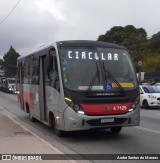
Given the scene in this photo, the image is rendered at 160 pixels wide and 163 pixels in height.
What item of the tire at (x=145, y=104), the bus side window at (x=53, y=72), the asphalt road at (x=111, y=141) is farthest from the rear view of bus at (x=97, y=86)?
the tire at (x=145, y=104)

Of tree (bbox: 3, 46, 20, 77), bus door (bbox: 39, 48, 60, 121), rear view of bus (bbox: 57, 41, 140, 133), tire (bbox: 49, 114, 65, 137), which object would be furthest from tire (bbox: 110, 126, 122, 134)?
tree (bbox: 3, 46, 20, 77)

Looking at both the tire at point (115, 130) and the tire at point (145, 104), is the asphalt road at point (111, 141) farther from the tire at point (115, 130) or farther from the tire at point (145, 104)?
the tire at point (145, 104)

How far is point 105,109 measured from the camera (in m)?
11.6

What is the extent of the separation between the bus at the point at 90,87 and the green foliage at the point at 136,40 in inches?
2588

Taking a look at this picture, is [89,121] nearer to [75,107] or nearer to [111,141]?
[75,107]

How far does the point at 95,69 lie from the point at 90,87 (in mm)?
626

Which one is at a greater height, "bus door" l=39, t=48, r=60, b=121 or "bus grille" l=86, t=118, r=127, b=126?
"bus door" l=39, t=48, r=60, b=121

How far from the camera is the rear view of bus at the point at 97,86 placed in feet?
37.6

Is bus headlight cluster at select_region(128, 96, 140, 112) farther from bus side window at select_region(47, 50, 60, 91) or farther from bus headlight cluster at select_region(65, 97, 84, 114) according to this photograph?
bus side window at select_region(47, 50, 60, 91)

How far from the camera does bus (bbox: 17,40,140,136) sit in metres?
11.5

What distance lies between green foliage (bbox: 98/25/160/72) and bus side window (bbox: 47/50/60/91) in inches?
2585

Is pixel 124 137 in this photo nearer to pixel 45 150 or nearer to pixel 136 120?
pixel 136 120

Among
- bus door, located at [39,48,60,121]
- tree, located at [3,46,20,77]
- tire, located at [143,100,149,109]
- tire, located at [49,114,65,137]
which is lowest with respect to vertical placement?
tire, located at [143,100,149,109]

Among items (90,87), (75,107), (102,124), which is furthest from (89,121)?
(90,87)
